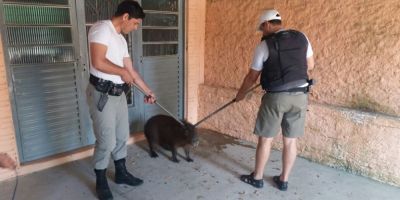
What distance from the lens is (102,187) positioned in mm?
2426

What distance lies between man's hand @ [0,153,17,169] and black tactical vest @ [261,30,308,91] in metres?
2.25

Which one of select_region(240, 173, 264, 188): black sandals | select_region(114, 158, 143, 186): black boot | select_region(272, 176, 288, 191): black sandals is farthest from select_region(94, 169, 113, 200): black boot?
select_region(272, 176, 288, 191): black sandals

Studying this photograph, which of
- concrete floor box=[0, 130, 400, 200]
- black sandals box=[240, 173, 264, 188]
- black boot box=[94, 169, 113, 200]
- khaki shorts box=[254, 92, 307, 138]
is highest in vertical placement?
khaki shorts box=[254, 92, 307, 138]

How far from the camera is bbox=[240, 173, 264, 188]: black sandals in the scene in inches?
105

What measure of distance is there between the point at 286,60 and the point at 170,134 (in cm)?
133

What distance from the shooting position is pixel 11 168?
106 inches

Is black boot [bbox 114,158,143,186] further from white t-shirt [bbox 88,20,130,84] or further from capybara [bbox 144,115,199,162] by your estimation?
white t-shirt [bbox 88,20,130,84]

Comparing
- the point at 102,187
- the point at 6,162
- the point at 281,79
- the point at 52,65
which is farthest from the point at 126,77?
the point at 6,162

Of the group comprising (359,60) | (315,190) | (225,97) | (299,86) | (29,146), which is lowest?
(315,190)

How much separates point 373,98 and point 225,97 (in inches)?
62.9

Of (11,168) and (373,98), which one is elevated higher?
(373,98)

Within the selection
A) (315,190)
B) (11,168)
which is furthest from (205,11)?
(11,168)

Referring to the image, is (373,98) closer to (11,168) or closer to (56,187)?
(56,187)

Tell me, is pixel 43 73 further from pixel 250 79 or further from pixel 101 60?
pixel 250 79
